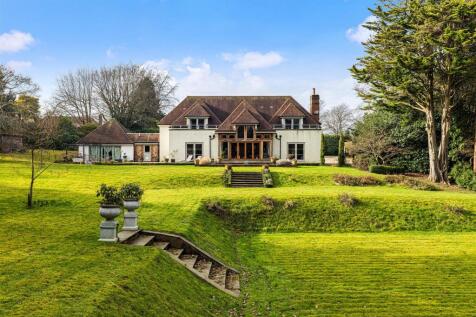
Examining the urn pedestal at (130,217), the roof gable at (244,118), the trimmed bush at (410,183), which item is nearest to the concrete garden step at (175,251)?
the urn pedestal at (130,217)

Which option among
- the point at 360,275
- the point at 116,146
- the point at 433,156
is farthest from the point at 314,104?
the point at 360,275

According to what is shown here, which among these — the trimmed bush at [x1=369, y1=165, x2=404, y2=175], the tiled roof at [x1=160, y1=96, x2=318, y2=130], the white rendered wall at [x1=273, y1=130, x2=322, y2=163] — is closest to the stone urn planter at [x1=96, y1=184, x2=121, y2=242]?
the trimmed bush at [x1=369, y1=165, x2=404, y2=175]

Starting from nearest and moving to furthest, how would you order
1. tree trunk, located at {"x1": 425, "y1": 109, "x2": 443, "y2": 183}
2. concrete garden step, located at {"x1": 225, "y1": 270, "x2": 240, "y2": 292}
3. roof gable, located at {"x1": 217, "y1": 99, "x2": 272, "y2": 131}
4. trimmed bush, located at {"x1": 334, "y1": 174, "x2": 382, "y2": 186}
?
1. concrete garden step, located at {"x1": 225, "y1": 270, "x2": 240, "y2": 292}
2. trimmed bush, located at {"x1": 334, "y1": 174, "x2": 382, "y2": 186}
3. tree trunk, located at {"x1": 425, "y1": 109, "x2": 443, "y2": 183}
4. roof gable, located at {"x1": 217, "y1": 99, "x2": 272, "y2": 131}

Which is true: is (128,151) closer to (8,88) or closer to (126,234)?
(8,88)

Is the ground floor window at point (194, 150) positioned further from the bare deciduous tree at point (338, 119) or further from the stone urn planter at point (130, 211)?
the bare deciduous tree at point (338, 119)

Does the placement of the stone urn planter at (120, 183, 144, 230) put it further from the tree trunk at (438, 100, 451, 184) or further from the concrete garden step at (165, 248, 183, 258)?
the tree trunk at (438, 100, 451, 184)

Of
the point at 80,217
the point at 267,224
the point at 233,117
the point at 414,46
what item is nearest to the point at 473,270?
the point at 267,224

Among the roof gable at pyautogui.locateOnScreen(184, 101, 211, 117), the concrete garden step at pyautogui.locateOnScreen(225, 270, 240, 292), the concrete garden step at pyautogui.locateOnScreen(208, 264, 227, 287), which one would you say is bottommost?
the concrete garden step at pyautogui.locateOnScreen(225, 270, 240, 292)
